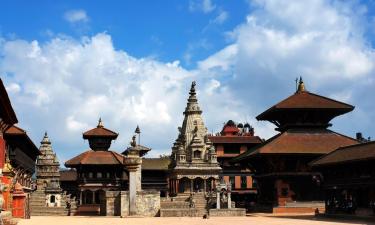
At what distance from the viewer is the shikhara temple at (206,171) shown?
3947 cm

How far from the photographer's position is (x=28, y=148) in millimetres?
54438

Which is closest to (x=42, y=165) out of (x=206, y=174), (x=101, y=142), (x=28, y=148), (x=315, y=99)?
(x=101, y=142)

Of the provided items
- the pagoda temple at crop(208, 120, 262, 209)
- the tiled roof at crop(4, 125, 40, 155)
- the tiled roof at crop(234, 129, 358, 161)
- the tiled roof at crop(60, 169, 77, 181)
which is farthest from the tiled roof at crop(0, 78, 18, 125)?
the tiled roof at crop(60, 169, 77, 181)

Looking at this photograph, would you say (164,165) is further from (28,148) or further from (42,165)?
(28,148)

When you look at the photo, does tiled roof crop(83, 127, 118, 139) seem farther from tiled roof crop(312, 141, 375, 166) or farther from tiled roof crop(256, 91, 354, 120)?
tiled roof crop(312, 141, 375, 166)

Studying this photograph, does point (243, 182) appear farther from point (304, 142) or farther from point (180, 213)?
point (180, 213)

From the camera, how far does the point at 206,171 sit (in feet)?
254

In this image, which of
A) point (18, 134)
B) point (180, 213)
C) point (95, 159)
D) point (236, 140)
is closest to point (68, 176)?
point (95, 159)

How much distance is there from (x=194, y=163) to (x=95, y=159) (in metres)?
13.4

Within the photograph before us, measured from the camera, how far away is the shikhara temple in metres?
39.5

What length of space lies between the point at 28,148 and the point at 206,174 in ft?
95.9

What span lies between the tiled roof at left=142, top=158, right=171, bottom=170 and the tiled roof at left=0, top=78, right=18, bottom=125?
4874 centimetres

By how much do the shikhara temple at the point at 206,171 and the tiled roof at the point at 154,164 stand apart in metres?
0.19

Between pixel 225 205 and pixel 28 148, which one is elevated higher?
pixel 28 148
